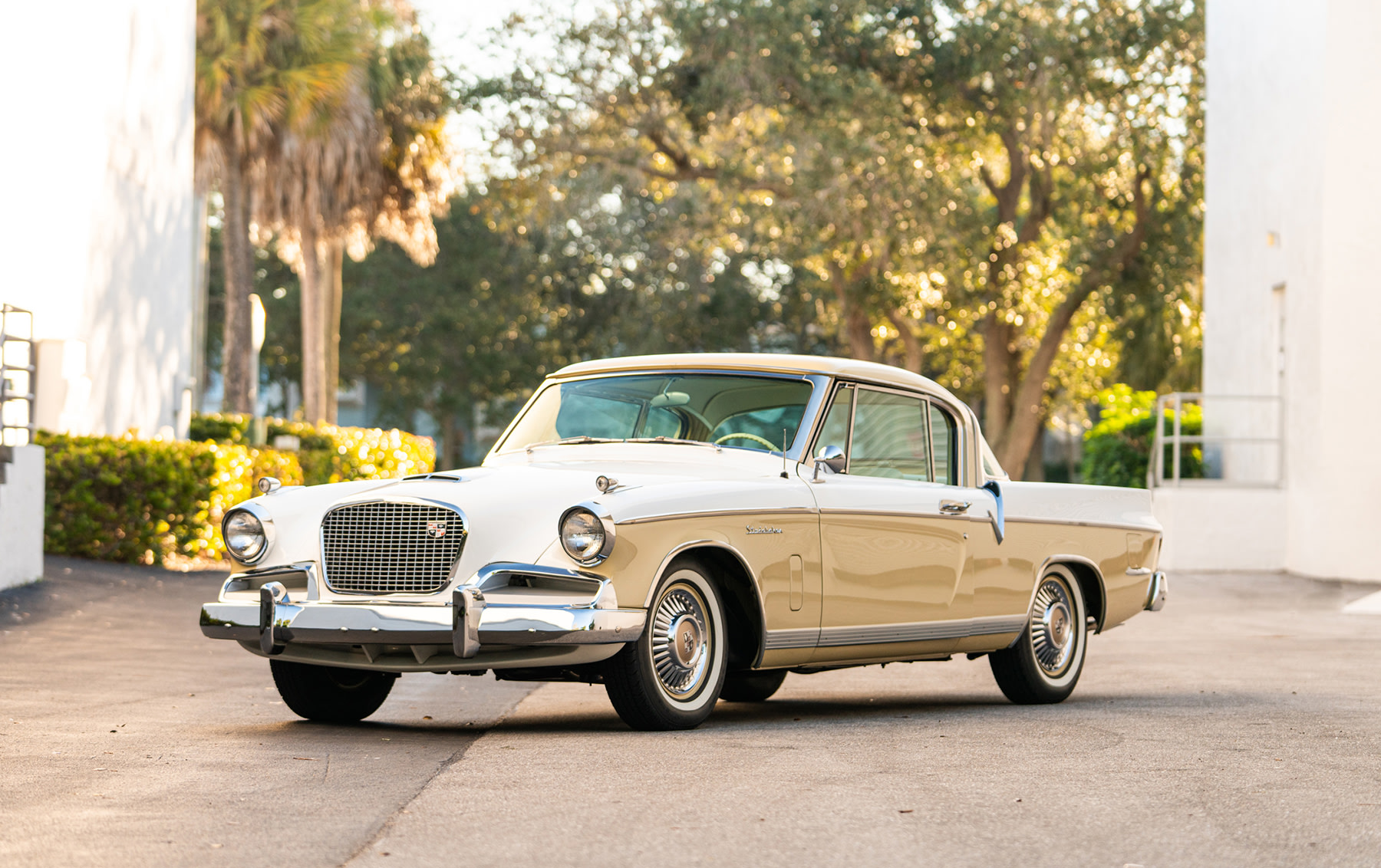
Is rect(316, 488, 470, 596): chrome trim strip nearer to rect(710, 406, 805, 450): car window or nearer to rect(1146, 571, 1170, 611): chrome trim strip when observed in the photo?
rect(710, 406, 805, 450): car window

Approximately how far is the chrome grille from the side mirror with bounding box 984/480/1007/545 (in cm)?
319

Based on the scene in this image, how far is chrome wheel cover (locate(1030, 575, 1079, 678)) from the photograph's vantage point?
960 centimetres

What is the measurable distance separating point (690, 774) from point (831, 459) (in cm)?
226

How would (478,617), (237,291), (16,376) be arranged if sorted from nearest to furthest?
1. (478,617)
2. (16,376)
3. (237,291)

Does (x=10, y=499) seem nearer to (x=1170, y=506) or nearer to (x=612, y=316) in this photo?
(x=1170, y=506)

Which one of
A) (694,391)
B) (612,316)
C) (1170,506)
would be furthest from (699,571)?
(612,316)

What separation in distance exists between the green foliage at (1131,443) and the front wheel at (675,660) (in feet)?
57.8

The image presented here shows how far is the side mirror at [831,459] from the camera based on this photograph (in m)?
8.05

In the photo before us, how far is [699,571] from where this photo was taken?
7508 mm

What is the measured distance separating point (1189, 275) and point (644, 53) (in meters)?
10.5

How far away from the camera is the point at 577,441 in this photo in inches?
336

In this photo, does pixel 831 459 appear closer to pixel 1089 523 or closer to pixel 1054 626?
pixel 1054 626

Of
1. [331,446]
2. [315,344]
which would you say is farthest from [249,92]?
[331,446]

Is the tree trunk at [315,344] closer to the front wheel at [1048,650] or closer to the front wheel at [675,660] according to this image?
the front wheel at [1048,650]
